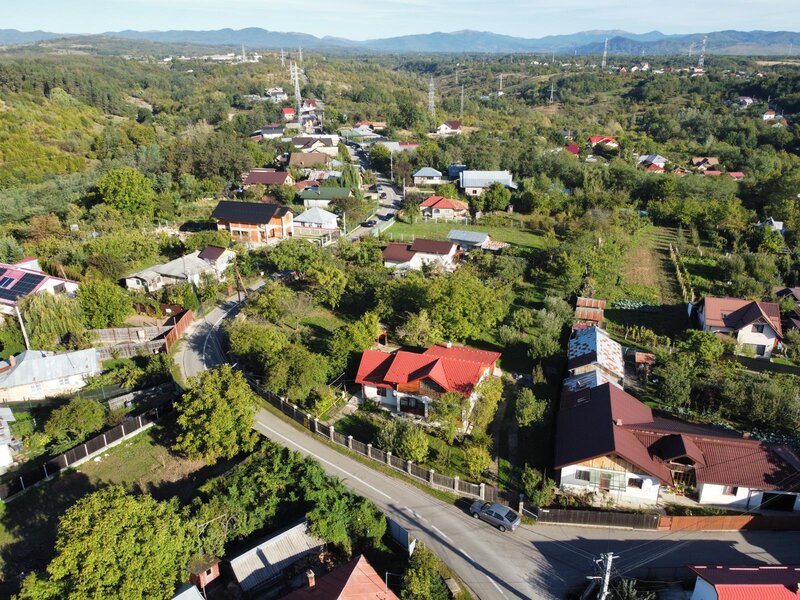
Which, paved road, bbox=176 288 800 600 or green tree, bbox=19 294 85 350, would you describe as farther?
green tree, bbox=19 294 85 350

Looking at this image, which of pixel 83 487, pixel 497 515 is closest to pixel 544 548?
pixel 497 515

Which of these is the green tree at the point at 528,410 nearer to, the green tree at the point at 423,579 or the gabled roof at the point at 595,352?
the gabled roof at the point at 595,352

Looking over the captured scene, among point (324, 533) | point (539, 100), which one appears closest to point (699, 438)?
point (324, 533)

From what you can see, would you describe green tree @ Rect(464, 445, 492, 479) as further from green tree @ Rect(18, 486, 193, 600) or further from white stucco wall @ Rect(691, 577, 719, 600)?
green tree @ Rect(18, 486, 193, 600)

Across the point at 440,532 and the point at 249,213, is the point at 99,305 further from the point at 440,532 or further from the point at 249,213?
the point at 440,532

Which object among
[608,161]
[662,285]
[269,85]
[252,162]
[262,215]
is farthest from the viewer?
[269,85]

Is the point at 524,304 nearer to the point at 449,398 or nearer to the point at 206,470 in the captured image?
the point at 449,398

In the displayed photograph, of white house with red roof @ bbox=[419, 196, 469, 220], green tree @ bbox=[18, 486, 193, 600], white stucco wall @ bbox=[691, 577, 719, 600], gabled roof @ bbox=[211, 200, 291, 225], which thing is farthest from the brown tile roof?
white stucco wall @ bbox=[691, 577, 719, 600]
